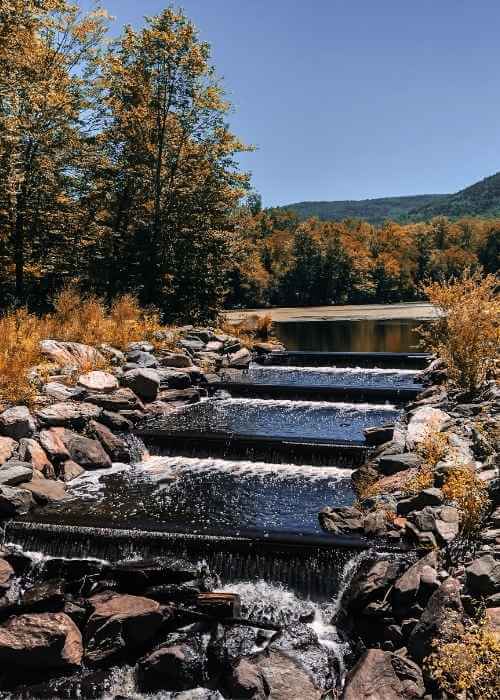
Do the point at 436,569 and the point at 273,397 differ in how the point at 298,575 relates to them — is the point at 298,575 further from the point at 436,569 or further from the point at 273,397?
the point at 273,397

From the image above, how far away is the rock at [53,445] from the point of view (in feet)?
29.5

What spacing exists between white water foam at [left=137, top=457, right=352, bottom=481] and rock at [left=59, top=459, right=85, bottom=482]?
3.54 ft

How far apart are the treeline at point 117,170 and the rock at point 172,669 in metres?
12.8

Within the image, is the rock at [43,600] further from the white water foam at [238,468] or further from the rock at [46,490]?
the white water foam at [238,468]

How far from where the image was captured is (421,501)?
6336 mm

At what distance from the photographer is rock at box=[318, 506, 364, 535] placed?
6690 mm

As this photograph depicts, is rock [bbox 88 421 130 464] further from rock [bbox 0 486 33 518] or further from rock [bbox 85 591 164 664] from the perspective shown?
rock [bbox 85 591 164 664]

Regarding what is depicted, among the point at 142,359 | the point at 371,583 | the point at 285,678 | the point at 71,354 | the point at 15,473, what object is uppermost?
the point at 71,354

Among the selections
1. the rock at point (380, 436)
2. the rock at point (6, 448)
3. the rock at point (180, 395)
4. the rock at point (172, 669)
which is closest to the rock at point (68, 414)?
the rock at point (6, 448)

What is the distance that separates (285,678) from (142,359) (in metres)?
10.4

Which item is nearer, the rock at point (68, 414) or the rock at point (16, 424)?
the rock at point (16, 424)

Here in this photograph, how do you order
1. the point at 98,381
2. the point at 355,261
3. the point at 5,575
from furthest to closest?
the point at 355,261
the point at 98,381
the point at 5,575

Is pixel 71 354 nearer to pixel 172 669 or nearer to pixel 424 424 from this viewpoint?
pixel 424 424

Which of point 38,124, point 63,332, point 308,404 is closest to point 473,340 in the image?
point 308,404
